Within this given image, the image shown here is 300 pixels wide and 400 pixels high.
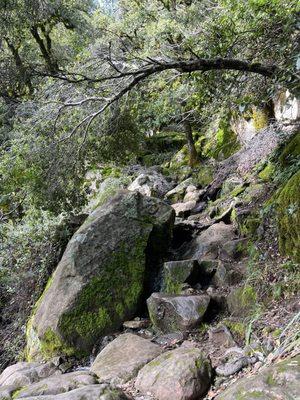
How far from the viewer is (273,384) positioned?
2643mm

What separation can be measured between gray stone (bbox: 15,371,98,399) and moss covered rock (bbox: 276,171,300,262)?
2.68m

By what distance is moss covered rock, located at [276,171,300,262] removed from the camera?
14.7ft

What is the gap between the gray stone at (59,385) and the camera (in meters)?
3.94

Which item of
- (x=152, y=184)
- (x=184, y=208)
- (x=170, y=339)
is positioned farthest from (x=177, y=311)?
(x=152, y=184)

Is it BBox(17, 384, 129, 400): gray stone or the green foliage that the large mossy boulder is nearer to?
the green foliage

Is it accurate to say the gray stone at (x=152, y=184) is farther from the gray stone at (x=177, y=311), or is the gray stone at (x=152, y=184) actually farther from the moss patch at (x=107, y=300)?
the gray stone at (x=177, y=311)

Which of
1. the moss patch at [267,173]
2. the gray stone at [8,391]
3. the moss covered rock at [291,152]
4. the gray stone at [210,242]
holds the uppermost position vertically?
the moss covered rock at [291,152]

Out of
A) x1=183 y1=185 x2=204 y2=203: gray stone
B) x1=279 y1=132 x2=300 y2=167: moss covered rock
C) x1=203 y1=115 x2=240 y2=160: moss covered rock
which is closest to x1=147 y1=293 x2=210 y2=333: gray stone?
x1=279 y1=132 x2=300 y2=167: moss covered rock

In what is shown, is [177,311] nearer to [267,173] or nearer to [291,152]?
[291,152]

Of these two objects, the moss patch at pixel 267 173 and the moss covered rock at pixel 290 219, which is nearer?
the moss covered rock at pixel 290 219

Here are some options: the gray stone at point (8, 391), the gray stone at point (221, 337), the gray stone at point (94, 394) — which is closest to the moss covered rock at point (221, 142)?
the gray stone at point (221, 337)

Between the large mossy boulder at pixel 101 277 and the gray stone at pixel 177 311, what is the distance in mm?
709

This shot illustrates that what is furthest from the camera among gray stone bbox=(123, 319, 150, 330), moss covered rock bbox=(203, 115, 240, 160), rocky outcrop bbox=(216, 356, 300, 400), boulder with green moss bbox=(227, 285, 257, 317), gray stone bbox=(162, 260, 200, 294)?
moss covered rock bbox=(203, 115, 240, 160)

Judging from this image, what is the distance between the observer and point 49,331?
5.90m
